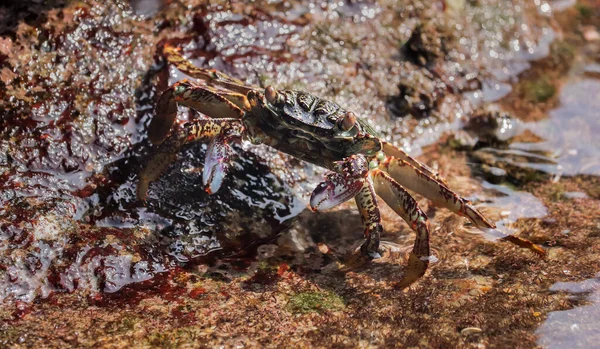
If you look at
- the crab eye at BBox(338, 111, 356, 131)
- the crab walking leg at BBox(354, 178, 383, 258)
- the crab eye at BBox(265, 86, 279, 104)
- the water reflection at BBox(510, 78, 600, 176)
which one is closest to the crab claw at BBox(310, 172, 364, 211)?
the crab walking leg at BBox(354, 178, 383, 258)

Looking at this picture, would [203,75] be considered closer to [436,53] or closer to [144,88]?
[144,88]

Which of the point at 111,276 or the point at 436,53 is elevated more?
the point at 436,53

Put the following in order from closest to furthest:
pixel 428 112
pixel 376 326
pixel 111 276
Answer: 1. pixel 376 326
2. pixel 111 276
3. pixel 428 112

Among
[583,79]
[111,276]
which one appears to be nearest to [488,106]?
[583,79]

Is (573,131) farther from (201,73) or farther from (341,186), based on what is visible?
(201,73)

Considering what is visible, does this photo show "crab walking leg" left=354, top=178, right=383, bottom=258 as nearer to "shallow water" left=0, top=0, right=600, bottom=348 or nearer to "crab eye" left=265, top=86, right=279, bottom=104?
"shallow water" left=0, top=0, right=600, bottom=348
